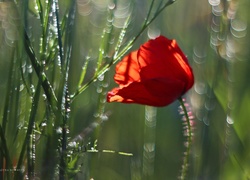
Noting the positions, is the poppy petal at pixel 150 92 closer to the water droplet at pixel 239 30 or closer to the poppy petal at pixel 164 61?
the poppy petal at pixel 164 61

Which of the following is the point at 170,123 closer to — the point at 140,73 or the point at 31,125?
the point at 140,73

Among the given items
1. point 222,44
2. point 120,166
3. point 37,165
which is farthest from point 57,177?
point 120,166

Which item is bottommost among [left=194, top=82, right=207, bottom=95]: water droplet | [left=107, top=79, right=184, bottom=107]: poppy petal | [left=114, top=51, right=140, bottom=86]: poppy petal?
[left=107, top=79, right=184, bottom=107]: poppy petal

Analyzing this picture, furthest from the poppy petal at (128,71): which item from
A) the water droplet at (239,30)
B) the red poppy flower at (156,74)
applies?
the water droplet at (239,30)

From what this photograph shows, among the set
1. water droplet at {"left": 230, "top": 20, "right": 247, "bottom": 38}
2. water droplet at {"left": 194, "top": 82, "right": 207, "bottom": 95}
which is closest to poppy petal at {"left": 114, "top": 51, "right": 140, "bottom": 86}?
water droplet at {"left": 194, "top": 82, "right": 207, "bottom": 95}

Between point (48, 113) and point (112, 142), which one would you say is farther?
point (112, 142)

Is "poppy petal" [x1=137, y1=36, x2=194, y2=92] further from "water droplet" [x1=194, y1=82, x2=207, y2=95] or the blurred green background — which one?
"water droplet" [x1=194, y1=82, x2=207, y2=95]
